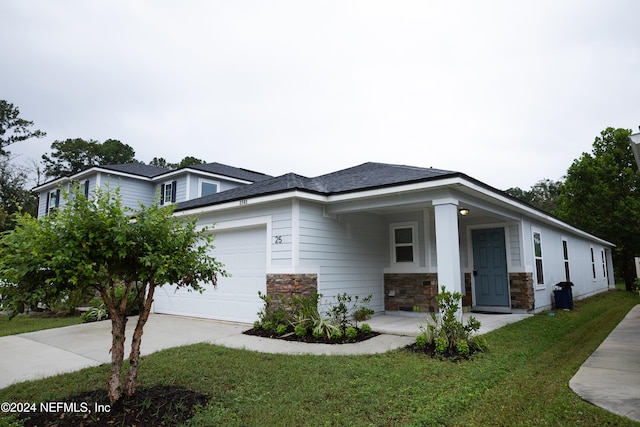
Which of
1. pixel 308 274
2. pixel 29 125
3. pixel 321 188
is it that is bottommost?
pixel 308 274

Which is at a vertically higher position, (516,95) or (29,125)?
(29,125)

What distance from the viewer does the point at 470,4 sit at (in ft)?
28.7

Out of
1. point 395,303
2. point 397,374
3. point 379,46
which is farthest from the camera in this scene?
point 379,46

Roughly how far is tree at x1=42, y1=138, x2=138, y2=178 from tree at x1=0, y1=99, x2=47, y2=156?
8.41 m

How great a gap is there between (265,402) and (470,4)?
935 cm

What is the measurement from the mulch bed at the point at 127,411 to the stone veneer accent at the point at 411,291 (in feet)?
21.1

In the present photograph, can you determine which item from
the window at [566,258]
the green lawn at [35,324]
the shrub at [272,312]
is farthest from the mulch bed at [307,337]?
the window at [566,258]

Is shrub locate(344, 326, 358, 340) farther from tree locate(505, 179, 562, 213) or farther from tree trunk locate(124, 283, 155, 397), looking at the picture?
tree locate(505, 179, 562, 213)

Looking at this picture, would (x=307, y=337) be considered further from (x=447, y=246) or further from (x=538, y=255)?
(x=538, y=255)

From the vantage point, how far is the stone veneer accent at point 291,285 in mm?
7344

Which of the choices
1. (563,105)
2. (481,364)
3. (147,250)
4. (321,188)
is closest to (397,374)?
(481,364)

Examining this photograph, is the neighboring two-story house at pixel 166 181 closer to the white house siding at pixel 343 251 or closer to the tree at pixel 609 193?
the white house siding at pixel 343 251

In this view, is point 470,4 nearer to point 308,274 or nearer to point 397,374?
point 308,274

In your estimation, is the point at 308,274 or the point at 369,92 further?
the point at 369,92
